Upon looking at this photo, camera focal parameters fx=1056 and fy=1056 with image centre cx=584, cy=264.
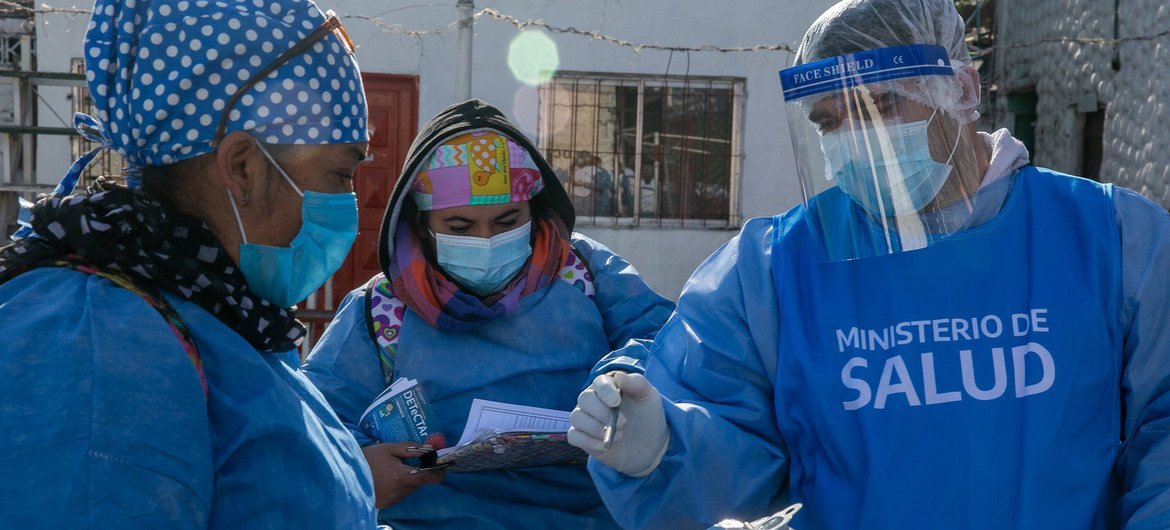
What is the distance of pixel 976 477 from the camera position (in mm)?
1890

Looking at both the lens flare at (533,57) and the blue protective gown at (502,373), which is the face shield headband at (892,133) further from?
the lens flare at (533,57)

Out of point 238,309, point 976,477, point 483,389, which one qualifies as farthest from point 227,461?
point 483,389

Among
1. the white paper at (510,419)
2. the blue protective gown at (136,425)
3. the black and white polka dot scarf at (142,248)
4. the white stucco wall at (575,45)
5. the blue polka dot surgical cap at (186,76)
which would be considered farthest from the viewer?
the white stucco wall at (575,45)

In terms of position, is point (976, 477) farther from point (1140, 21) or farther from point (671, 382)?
point (1140, 21)

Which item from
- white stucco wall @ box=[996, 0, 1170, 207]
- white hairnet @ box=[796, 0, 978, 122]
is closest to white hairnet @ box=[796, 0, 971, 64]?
white hairnet @ box=[796, 0, 978, 122]

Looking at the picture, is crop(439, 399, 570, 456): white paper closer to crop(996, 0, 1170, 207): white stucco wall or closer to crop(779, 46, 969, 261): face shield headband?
crop(779, 46, 969, 261): face shield headband

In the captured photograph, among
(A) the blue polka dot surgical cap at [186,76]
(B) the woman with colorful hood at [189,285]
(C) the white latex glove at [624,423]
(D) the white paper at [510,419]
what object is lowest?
(D) the white paper at [510,419]

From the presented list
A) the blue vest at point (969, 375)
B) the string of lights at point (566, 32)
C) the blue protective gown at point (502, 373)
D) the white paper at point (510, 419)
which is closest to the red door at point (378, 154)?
the string of lights at point (566, 32)

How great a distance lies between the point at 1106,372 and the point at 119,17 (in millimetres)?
1730

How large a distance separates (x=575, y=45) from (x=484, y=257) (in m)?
5.08

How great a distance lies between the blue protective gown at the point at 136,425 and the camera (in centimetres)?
118

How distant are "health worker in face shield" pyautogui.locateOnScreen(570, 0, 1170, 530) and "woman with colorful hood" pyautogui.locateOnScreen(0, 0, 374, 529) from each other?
58 centimetres

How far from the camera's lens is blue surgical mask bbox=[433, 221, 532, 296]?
2.96 metres

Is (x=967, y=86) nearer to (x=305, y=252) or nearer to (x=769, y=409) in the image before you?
(x=769, y=409)
